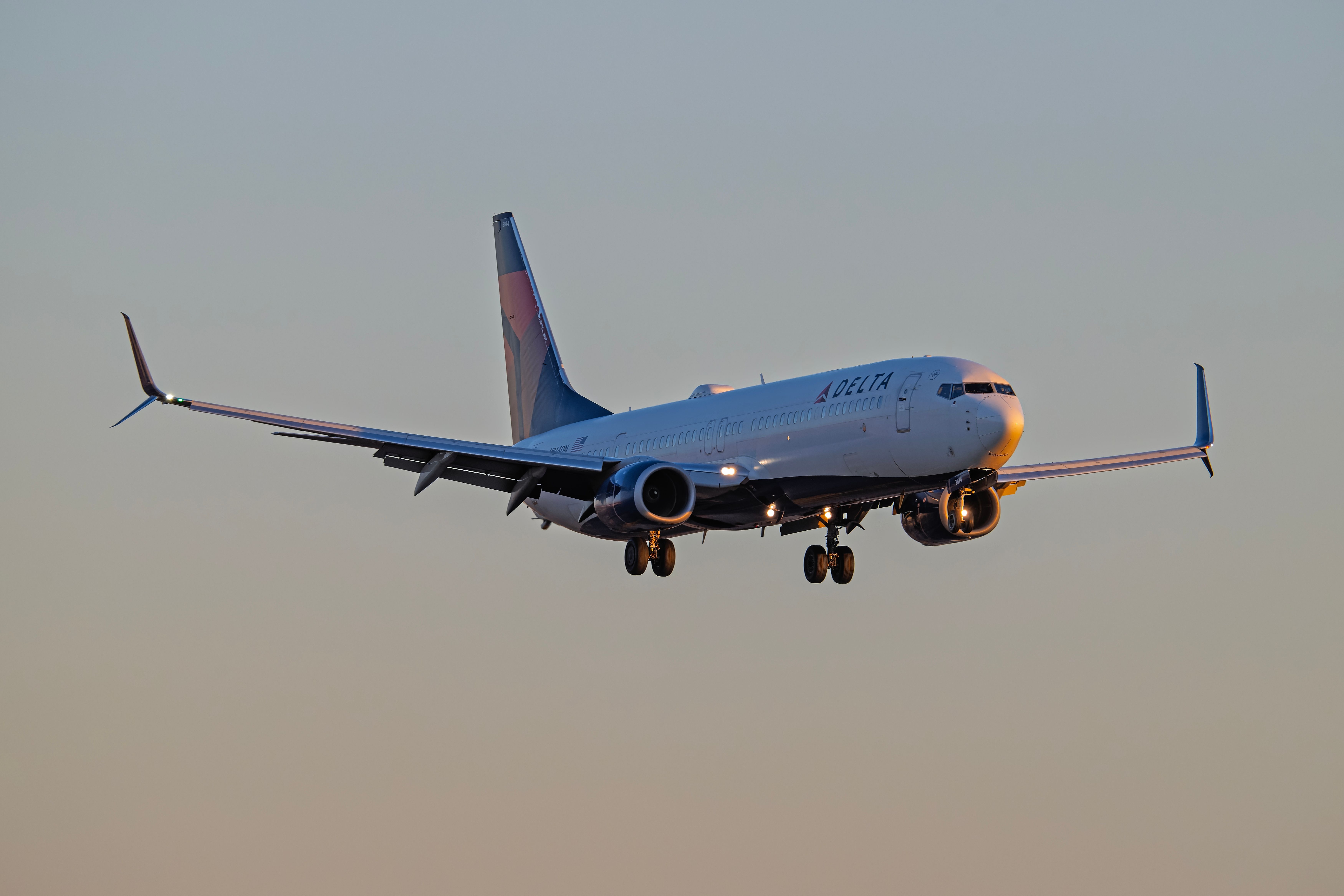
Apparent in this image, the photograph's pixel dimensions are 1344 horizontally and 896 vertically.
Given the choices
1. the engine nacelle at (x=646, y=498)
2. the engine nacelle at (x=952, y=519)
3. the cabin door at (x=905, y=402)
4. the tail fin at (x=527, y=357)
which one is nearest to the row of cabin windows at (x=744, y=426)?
the cabin door at (x=905, y=402)

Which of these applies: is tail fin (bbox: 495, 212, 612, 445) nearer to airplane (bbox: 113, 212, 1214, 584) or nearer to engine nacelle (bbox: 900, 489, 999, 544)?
airplane (bbox: 113, 212, 1214, 584)

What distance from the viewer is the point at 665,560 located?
5153 cm

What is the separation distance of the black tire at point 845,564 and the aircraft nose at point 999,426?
10.2 metres

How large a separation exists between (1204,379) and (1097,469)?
4544 mm

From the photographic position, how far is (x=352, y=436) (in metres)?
46.9

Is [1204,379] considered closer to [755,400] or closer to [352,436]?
[755,400]

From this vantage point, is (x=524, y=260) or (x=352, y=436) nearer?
(x=352, y=436)

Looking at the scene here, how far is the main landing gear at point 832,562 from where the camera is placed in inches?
2122

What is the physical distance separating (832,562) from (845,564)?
430 millimetres

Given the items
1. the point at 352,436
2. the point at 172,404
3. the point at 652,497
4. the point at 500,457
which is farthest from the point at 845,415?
the point at 172,404

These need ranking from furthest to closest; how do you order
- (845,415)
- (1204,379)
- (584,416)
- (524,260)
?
Answer: 1. (524,260)
2. (584,416)
3. (1204,379)
4. (845,415)

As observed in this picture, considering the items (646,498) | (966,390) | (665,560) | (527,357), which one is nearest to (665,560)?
(665,560)

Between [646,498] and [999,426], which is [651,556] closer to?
[646,498]

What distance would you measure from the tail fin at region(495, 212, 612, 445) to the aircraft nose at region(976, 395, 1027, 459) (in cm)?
2230
